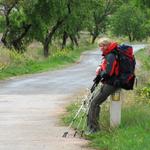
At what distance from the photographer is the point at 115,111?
11.1 m

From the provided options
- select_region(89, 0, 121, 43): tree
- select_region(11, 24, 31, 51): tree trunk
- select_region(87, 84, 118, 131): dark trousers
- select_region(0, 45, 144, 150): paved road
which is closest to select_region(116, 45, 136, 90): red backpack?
select_region(87, 84, 118, 131): dark trousers

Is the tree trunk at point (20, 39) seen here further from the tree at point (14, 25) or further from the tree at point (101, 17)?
the tree at point (101, 17)

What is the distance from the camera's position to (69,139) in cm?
1075

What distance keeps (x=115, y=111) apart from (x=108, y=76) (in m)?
0.73

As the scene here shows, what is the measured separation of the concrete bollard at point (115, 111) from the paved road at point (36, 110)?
0.84 m

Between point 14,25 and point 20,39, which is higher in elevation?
point 14,25

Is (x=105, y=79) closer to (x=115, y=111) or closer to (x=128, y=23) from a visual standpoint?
(x=115, y=111)

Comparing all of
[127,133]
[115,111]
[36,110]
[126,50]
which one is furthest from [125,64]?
[36,110]

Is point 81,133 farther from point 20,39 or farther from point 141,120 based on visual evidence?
point 20,39

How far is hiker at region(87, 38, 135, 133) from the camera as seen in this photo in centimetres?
1070

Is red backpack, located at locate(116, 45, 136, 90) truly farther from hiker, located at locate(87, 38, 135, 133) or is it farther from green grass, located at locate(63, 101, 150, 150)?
green grass, located at locate(63, 101, 150, 150)

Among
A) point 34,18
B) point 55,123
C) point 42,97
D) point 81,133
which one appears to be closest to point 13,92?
point 42,97

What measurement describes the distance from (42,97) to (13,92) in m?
2.27

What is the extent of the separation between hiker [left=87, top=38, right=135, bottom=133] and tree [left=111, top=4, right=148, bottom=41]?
88.0 m
